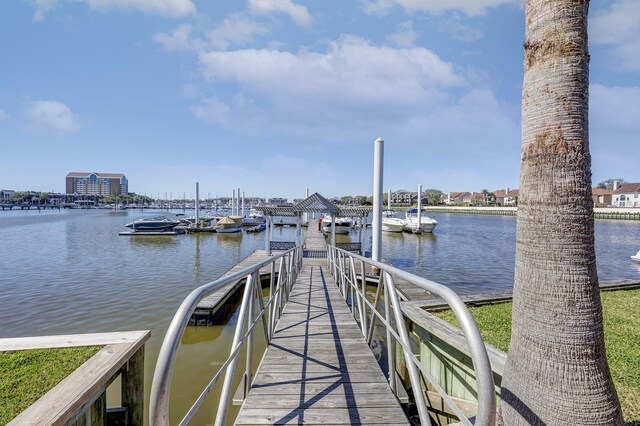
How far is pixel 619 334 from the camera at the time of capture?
4.34 metres

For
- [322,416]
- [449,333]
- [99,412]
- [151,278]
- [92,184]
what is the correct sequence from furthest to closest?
[92,184], [151,278], [449,333], [99,412], [322,416]

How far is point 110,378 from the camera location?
2.63 meters

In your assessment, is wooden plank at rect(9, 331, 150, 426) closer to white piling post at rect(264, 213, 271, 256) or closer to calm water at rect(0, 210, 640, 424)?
calm water at rect(0, 210, 640, 424)

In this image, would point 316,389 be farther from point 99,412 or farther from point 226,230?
point 226,230

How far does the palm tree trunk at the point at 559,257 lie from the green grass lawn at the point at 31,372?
370cm

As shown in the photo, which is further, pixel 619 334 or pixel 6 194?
pixel 6 194

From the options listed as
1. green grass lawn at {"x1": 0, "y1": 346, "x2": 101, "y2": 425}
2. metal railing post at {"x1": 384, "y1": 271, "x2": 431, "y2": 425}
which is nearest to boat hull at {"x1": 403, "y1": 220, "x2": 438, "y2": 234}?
metal railing post at {"x1": 384, "y1": 271, "x2": 431, "y2": 425}

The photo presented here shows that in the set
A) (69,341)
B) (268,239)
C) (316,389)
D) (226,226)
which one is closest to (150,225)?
(226,226)

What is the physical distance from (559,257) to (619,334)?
4022mm

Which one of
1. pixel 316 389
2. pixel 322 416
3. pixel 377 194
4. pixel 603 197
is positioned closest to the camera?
pixel 322 416

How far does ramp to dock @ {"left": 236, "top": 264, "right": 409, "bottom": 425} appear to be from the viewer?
7.98 feet

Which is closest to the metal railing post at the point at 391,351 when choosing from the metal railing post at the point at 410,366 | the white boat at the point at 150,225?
the metal railing post at the point at 410,366

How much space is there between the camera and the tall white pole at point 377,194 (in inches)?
435

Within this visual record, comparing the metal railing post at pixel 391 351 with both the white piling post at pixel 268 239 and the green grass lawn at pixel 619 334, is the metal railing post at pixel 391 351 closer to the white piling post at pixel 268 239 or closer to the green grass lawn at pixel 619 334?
the green grass lawn at pixel 619 334
